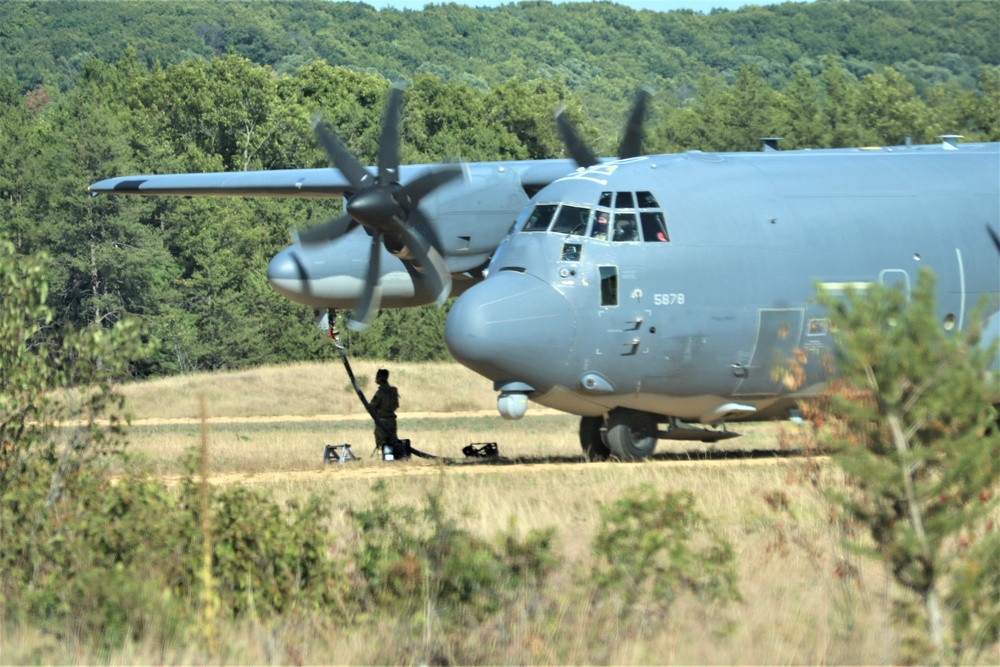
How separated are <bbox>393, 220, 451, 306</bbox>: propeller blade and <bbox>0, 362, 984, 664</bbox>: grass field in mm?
3056

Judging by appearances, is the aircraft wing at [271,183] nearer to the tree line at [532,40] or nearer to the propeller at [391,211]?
the propeller at [391,211]

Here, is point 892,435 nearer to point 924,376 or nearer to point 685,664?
point 924,376

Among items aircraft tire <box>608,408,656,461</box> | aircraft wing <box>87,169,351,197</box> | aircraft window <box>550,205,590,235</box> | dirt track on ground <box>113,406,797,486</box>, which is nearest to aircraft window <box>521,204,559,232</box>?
aircraft window <box>550,205,590,235</box>

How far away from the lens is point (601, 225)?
717 inches

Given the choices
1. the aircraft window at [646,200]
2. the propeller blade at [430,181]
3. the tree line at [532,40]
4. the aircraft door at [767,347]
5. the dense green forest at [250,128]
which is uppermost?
the aircraft window at [646,200]

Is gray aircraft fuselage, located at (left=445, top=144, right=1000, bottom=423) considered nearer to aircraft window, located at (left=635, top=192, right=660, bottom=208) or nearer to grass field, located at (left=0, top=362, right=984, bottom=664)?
aircraft window, located at (left=635, top=192, right=660, bottom=208)

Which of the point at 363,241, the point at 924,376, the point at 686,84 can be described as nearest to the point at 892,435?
the point at 924,376

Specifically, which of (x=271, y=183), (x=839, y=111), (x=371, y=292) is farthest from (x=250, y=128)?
(x=371, y=292)

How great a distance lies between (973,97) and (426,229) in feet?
193

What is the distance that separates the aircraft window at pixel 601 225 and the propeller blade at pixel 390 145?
6093 mm

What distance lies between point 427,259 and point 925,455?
15017 mm

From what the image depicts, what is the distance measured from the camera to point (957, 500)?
9.22 metres

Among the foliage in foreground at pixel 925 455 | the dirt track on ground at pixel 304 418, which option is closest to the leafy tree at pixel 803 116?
the dirt track on ground at pixel 304 418

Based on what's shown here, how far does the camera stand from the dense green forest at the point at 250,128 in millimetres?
60656
